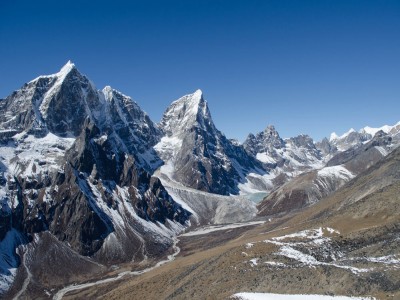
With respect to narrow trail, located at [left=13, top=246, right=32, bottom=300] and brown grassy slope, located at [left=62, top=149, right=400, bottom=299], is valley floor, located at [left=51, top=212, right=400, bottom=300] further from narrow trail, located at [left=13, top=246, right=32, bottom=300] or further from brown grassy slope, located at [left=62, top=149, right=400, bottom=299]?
narrow trail, located at [left=13, top=246, right=32, bottom=300]

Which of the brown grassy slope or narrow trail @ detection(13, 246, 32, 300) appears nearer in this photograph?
the brown grassy slope

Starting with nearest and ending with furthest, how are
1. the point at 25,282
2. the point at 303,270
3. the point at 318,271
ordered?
the point at 318,271
the point at 303,270
the point at 25,282

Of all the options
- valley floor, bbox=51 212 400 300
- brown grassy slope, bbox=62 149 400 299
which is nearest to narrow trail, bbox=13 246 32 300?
brown grassy slope, bbox=62 149 400 299

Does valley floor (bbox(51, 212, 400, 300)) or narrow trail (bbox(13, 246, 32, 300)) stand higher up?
narrow trail (bbox(13, 246, 32, 300))

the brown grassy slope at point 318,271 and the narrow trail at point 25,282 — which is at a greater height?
the narrow trail at point 25,282

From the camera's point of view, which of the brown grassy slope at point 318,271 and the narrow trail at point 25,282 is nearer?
the brown grassy slope at point 318,271

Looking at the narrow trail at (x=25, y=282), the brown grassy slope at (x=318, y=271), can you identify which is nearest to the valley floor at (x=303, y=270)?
the brown grassy slope at (x=318, y=271)

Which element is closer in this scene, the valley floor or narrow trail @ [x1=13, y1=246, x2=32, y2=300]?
the valley floor

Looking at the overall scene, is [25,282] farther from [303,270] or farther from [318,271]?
[318,271]

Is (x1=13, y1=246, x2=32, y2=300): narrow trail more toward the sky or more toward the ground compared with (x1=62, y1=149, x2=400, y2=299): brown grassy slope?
more toward the sky

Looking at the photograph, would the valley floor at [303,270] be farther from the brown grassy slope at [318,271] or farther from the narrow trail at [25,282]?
the narrow trail at [25,282]

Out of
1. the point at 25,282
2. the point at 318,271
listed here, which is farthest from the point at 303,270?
the point at 25,282
